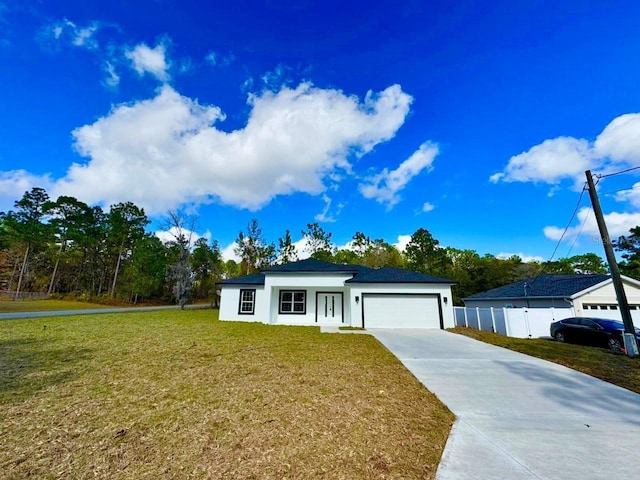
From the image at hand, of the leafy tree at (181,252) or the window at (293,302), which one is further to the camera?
the leafy tree at (181,252)

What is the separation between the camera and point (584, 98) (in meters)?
11.1

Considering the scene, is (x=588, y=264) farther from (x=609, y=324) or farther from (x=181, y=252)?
(x=181, y=252)

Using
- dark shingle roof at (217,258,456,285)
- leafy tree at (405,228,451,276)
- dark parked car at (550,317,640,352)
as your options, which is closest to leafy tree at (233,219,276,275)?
leafy tree at (405,228,451,276)

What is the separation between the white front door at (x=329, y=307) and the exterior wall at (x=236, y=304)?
3542 millimetres

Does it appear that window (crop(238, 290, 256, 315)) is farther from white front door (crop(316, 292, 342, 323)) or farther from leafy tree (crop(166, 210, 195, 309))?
leafy tree (crop(166, 210, 195, 309))

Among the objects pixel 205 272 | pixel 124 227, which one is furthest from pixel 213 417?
pixel 205 272

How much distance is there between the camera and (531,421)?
414cm

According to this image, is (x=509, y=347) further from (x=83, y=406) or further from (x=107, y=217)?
(x=107, y=217)

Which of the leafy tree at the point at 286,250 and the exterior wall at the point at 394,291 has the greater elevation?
the leafy tree at the point at 286,250

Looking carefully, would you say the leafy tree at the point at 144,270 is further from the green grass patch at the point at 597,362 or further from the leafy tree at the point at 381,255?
the green grass patch at the point at 597,362

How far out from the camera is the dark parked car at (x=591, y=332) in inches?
433

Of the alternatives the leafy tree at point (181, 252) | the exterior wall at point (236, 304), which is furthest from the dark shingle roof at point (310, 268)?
the leafy tree at point (181, 252)

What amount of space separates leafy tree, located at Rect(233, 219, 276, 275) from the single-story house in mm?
28269

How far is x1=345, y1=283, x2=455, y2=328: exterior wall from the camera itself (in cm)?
1579
